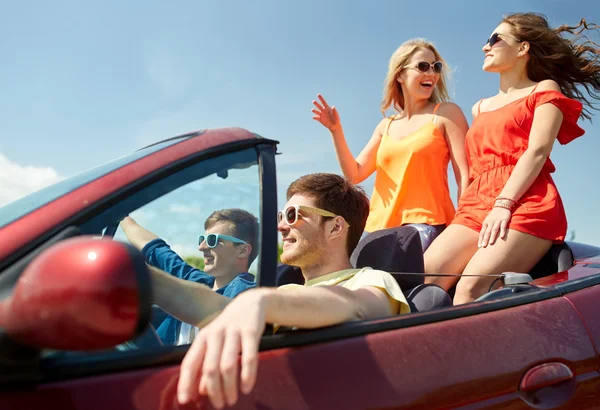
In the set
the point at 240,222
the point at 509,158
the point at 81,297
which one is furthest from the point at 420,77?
the point at 81,297

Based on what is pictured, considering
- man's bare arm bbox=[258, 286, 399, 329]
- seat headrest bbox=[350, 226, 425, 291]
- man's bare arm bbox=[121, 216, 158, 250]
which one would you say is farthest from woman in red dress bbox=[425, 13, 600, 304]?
man's bare arm bbox=[121, 216, 158, 250]

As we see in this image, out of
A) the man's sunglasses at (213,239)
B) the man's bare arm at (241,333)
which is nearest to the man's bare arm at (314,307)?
the man's bare arm at (241,333)

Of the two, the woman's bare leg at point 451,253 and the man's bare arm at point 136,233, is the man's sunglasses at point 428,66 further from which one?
the man's bare arm at point 136,233

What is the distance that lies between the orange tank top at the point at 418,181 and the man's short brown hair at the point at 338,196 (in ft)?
2.94

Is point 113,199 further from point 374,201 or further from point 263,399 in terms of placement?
point 374,201

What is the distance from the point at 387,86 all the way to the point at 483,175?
3.97 feet

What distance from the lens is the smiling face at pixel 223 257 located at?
1532 mm

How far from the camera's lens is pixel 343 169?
3984 mm

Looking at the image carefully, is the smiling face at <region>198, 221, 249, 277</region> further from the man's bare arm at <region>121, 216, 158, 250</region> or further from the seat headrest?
the seat headrest

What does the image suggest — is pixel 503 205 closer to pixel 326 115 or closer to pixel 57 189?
pixel 326 115

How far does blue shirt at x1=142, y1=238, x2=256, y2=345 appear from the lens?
145cm

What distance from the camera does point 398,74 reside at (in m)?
3.93

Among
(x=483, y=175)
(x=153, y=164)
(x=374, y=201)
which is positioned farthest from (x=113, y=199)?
(x=374, y=201)

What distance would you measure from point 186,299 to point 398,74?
114 inches
